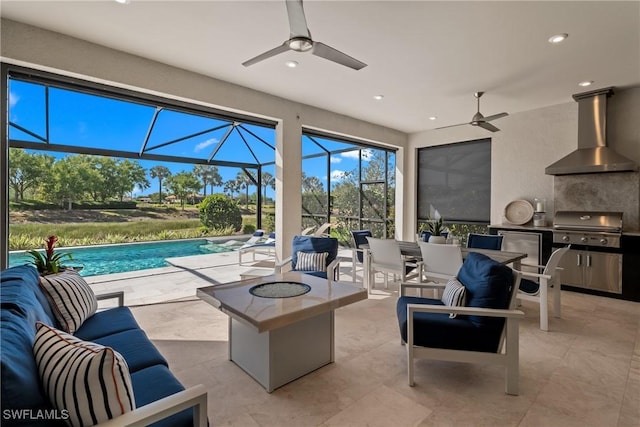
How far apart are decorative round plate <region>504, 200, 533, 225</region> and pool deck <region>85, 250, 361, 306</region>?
9.92ft

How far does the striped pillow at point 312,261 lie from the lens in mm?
3906

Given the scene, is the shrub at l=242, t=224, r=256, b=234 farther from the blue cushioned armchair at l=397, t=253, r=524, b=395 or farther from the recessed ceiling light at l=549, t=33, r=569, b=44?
the recessed ceiling light at l=549, t=33, r=569, b=44

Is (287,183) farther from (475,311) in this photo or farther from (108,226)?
(108,226)

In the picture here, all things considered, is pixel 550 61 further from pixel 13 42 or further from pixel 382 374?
pixel 13 42

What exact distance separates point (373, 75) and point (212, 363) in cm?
360

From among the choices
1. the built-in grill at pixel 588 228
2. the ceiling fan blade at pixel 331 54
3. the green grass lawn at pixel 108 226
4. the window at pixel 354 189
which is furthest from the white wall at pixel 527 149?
the green grass lawn at pixel 108 226

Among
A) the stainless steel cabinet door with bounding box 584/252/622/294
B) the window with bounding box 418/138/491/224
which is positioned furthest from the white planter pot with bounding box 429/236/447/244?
the window with bounding box 418/138/491/224

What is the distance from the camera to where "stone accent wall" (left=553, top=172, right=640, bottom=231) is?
4.33 m

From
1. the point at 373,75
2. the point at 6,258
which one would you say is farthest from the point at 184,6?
the point at 6,258

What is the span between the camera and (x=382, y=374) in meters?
2.29

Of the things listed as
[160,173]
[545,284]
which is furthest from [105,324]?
[160,173]

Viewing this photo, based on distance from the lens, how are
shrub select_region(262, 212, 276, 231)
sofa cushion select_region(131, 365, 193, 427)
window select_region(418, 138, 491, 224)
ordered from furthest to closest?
shrub select_region(262, 212, 276, 231) < window select_region(418, 138, 491, 224) < sofa cushion select_region(131, 365, 193, 427)

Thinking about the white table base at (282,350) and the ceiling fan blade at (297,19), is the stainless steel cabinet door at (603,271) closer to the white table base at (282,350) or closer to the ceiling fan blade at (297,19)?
the white table base at (282,350)

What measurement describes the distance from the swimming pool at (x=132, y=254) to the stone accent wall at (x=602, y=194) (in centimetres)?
799
